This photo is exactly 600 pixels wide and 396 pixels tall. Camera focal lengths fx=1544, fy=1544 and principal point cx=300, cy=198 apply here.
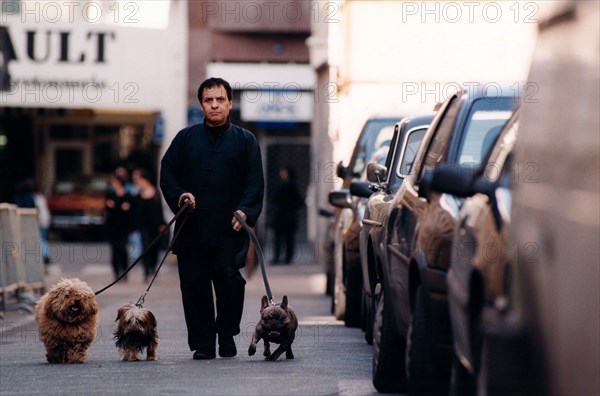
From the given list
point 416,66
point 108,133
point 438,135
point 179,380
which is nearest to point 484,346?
point 438,135

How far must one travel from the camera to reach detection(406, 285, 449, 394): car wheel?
309 inches

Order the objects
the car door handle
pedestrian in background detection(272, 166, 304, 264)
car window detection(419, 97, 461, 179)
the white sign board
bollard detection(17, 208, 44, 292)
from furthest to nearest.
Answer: the white sign board < pedestrian in background detection(272, 166, 304, 264) < bollard detection(17, 208, 44, 292) < the car door handle < car window detection(419, 97, 461, 179)

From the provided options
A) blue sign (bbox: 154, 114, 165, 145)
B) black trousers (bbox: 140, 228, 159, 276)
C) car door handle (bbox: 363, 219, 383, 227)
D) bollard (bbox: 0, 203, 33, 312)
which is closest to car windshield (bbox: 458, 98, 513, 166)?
car door handle (bbox: 363, 219, 383, 227)

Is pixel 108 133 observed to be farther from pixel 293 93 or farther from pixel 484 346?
pixel 484 346

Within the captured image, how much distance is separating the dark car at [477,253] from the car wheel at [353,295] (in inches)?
281

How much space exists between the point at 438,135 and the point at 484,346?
8.79ft

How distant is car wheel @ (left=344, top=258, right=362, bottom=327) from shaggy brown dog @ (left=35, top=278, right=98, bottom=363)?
11.3 ft

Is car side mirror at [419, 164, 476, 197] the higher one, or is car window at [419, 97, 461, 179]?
car window at [419, 97, 461, 179]

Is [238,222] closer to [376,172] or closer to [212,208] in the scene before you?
[212,208]

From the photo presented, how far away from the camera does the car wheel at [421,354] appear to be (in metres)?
7.86

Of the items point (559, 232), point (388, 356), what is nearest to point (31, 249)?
point (388, 356)

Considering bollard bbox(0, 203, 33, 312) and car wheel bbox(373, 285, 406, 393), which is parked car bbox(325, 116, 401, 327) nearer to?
bollard bbox(0, 203, 33, 312)

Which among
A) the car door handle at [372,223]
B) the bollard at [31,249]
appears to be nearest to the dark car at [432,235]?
the car door handle at [372,223]

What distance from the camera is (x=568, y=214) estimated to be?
17.7 ft
